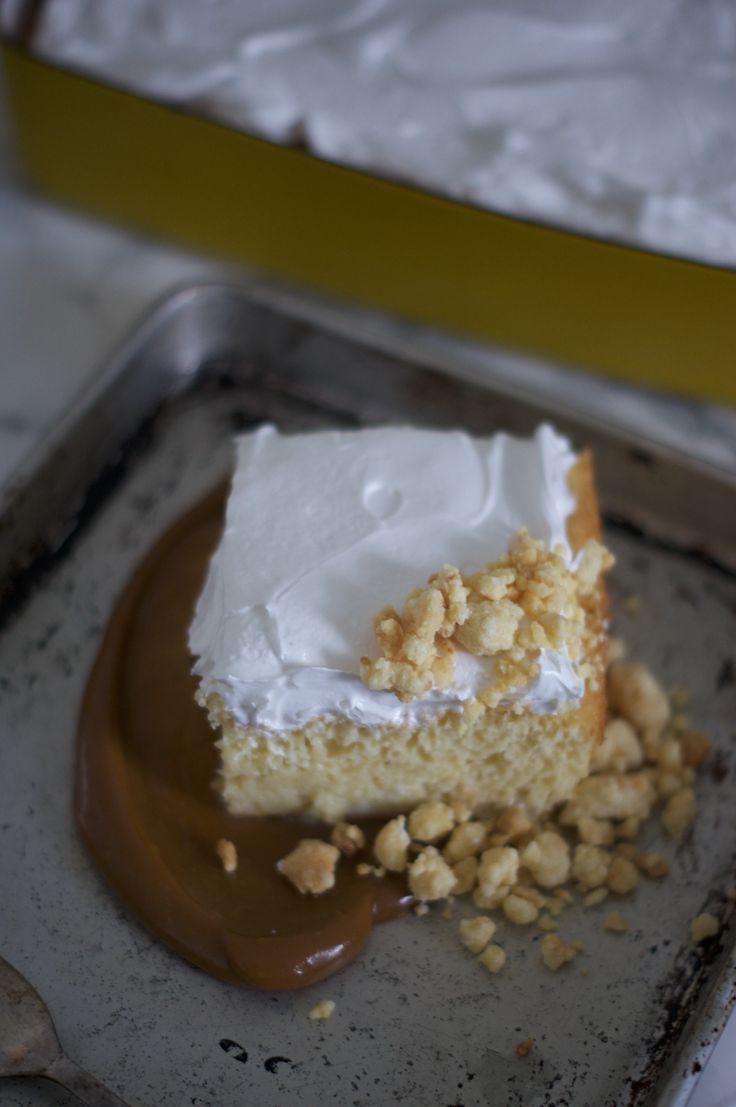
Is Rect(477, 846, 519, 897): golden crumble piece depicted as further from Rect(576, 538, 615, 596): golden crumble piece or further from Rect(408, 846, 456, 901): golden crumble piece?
Rect(576, 538, 615, 596): golden crumble piece

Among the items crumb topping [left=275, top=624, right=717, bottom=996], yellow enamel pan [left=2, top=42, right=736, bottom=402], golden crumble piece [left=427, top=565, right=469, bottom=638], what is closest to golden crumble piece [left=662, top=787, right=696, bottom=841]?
crumb topping [left=275, top=624, right=717, bottom=996]

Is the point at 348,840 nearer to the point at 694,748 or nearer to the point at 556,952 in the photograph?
the point at 556,952

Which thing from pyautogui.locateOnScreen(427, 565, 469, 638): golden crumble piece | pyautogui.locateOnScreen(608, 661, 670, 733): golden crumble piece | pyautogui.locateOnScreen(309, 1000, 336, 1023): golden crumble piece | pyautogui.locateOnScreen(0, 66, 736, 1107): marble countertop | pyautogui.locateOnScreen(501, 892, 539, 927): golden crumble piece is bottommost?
pyautogui.locateOnScreen(309, 1000, 336, 1023): golden crumble piece

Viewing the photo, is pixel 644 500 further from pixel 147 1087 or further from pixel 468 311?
pixel 147 1087

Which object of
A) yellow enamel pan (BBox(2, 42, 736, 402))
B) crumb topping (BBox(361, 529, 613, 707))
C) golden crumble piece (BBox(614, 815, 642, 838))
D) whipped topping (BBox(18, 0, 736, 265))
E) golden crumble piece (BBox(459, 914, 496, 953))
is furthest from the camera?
whipped topping (BBox(18, 0, 736, 265))

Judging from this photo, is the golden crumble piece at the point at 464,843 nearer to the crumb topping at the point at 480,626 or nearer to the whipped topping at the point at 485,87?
the crumb topping at the point at 480,626

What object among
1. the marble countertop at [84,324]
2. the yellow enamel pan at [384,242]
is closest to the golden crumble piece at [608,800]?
the marble countertop at [84,324]
